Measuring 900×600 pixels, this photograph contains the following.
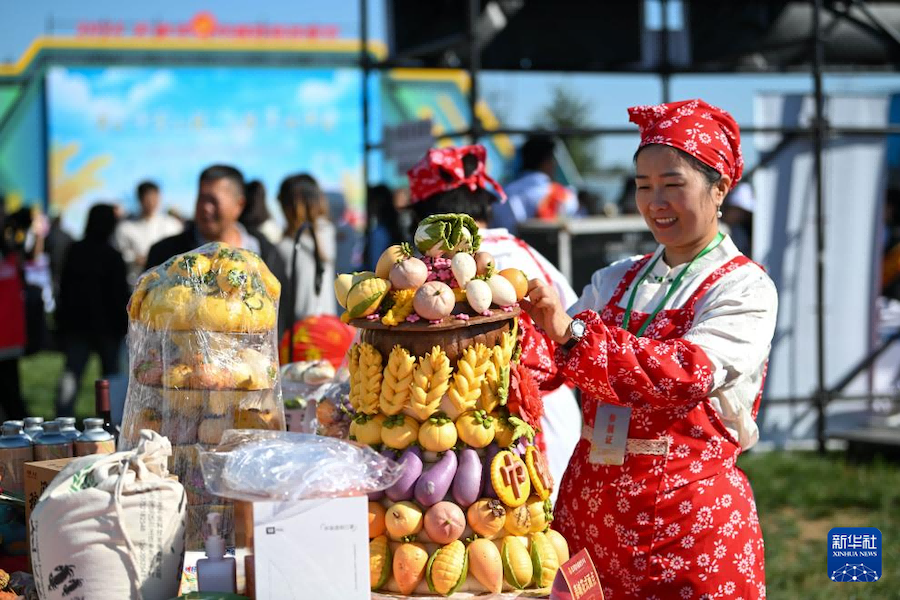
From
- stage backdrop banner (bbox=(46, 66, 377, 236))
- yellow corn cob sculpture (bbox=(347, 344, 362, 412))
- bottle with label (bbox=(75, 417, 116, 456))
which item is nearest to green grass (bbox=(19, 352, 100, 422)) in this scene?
bottle with label (bbox=(75, 417, 116, 456))

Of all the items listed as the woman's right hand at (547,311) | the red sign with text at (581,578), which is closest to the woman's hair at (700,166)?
the woman's right hand at (547,311)

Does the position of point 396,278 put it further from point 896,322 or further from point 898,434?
point 896,322

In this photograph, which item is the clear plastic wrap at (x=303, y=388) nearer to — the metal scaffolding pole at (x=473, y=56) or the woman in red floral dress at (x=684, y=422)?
Answer: the woman in red floral dress at (x=684, y=422)

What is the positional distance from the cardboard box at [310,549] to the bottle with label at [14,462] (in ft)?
2.74

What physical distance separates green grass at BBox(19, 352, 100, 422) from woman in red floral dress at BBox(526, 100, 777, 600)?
6.84 m

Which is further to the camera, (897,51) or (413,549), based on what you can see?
(897,51)

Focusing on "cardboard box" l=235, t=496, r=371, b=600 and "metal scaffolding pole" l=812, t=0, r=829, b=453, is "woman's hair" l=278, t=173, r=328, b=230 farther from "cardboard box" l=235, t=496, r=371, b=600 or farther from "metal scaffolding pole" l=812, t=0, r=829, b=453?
"cardboard box" l=235, t=496, r=371, b=600

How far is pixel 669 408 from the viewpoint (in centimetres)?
238

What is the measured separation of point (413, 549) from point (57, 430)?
39.2 inches

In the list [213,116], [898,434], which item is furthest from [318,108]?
[898,434]

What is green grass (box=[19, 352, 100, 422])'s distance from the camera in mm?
9875

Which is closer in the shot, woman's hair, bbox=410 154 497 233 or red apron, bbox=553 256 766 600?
red apron, bbox=553 256 766 600

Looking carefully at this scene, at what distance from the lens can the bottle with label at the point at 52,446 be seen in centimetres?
245

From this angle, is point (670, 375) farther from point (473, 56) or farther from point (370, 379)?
point (473, 56)
